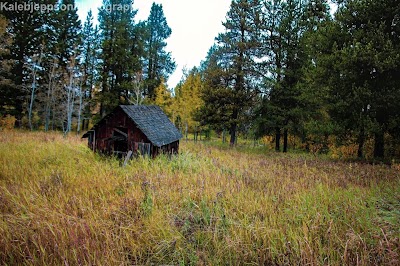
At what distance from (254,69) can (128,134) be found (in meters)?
13.6

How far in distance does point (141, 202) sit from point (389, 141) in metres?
15.5

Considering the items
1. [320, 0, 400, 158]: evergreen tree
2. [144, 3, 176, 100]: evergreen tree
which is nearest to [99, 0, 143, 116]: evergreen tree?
[144, 3, 176, 100]: evergreen tree

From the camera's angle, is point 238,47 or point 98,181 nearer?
point 98,181

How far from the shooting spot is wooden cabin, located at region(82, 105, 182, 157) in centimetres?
1141

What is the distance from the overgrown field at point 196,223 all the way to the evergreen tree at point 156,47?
83.6ft

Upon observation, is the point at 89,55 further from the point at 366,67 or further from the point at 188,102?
the point at 366,67

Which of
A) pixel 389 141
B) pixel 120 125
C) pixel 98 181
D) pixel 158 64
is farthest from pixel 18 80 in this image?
pixel 389 141

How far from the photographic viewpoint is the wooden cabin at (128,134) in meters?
11.4

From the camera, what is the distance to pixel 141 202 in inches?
201

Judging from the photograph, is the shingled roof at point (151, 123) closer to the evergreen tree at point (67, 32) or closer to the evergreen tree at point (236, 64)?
the evergreen tree at point (236, 64)

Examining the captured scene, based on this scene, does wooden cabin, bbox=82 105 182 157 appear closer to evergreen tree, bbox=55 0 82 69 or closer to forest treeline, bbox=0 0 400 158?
forest treeline, bbox=0 0 400 158

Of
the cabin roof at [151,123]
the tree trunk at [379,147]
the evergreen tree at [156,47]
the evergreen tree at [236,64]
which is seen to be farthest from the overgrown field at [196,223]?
the evergreen tree at [156,47]

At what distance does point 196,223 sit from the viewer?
4.45 meters

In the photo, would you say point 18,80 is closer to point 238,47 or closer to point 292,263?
point 238,47
